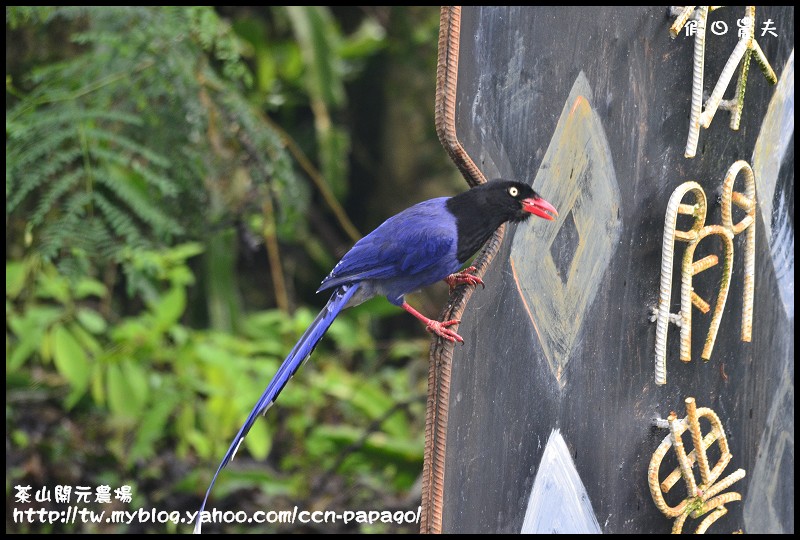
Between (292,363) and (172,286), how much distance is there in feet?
8.73

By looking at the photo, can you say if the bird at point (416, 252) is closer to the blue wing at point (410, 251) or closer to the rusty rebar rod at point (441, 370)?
the blue wing at point (410, 251)

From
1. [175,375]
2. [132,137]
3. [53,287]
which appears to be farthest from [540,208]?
[175,375]

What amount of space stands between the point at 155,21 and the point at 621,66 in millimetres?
2112

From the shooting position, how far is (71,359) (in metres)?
3.57

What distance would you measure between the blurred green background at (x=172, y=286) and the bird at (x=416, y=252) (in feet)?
3.43

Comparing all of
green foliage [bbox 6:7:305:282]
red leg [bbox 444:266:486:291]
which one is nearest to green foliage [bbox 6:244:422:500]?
green foliage [bbox 6:7:305:282]

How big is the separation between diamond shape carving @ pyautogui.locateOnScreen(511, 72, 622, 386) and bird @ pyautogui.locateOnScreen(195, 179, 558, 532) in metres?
0.07

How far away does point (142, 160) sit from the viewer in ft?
12.3

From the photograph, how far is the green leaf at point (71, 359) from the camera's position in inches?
139

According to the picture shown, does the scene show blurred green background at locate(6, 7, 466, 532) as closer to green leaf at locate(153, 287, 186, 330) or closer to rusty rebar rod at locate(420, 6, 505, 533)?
green leaf at locate(153, 287, 186, 330)

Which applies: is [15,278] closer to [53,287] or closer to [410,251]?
[53,287]

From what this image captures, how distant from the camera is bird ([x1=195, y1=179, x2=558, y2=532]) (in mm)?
1834

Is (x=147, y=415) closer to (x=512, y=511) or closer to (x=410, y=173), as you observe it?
(x=512, y=511)

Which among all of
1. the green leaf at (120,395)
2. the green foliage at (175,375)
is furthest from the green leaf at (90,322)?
the green leaf at (120,395)
